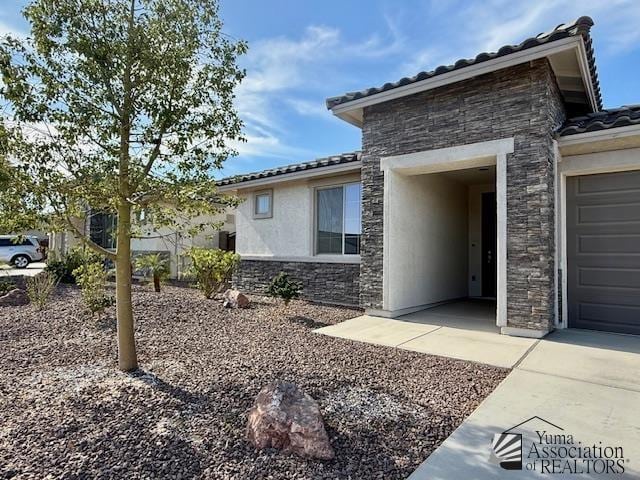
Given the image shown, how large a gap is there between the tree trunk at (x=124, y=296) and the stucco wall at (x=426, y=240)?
5142 millimetres

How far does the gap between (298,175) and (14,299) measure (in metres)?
7.73

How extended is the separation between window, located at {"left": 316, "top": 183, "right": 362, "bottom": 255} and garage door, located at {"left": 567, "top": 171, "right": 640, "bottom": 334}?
176 inches

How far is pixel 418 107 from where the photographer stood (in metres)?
7.70

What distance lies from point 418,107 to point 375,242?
2919 millimetres

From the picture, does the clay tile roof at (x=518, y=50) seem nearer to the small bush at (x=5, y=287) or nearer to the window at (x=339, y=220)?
the window at (x=339, y=220)

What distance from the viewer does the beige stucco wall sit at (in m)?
10.3

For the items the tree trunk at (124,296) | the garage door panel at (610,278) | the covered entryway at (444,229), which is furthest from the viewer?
the covered entryway at (444,229)

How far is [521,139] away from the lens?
654 centimetres

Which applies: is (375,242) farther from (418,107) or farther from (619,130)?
(619,130)

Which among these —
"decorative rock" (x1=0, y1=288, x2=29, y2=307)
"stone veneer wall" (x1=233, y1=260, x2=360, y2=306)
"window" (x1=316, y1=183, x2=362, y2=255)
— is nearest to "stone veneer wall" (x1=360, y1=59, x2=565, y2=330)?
Answer: "window" (x1=316, y1=183, x2=362, y2=255)

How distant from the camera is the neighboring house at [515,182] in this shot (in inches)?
251

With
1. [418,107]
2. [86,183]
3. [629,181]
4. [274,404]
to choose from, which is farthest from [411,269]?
[86,183]

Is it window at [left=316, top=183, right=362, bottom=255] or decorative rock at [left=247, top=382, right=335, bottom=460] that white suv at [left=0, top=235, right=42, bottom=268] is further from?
decorative rock at [left=247, top=382, right=335, bottom=460]

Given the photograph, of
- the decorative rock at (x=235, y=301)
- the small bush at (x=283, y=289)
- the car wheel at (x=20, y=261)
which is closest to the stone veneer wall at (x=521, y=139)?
the small bush at (x=283, y=289)
